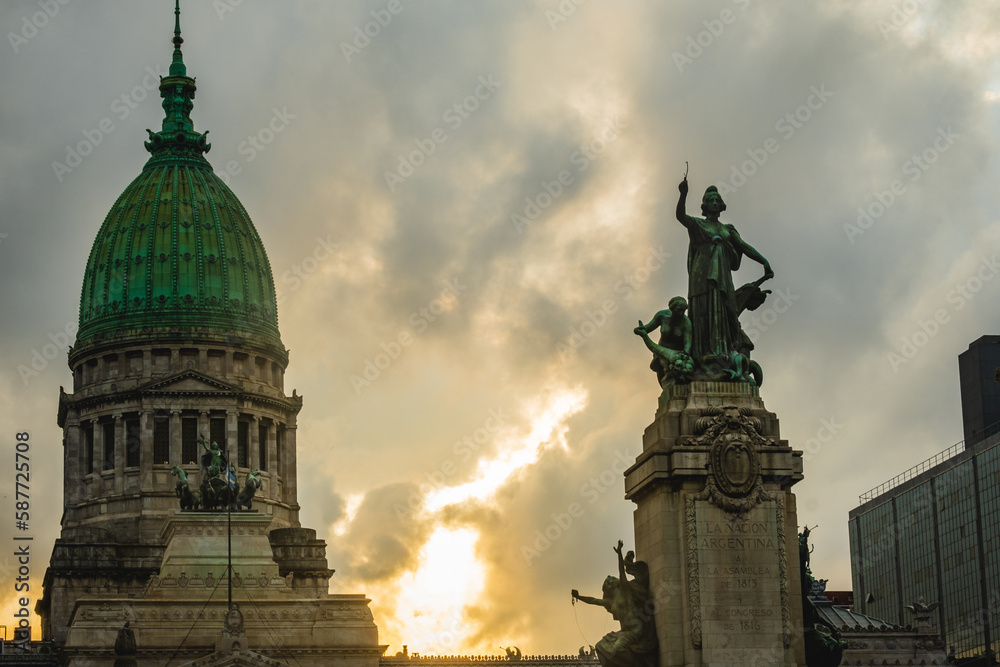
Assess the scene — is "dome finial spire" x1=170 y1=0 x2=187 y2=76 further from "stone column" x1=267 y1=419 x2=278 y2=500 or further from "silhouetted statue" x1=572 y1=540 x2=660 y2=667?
"silhouetted statue" x1=572 y1=540 x2=660 y2=667

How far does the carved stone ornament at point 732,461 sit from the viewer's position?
55875 millimetres

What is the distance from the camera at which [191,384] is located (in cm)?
17338

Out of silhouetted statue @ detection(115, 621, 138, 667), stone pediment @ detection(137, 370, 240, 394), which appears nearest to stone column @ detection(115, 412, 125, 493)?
stone pediment @ detection(137, 370, 240, 394)

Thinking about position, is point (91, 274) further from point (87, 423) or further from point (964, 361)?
point (964, 361)

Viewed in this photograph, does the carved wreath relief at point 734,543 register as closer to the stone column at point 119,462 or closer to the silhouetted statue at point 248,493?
the silhouetted statue at point 248,493

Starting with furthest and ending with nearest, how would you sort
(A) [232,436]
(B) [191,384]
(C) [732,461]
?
(B) [191,384] → (A) [232,436] → (C) [732,461]

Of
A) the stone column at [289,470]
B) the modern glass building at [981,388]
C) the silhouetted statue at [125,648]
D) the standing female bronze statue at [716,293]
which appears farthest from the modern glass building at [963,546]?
the standing female bronze statue at [716,293]

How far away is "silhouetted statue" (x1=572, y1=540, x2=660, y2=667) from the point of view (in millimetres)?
56500

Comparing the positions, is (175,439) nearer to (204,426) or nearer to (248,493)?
(204,426)

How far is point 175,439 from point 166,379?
199 inches

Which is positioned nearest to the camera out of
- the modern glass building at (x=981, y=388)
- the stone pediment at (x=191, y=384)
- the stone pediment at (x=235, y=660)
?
the stone pediment at (x=235, y=660)

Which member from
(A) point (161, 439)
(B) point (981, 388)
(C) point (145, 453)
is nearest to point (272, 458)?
(A) point (161, 439)

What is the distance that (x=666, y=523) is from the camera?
56.2 m

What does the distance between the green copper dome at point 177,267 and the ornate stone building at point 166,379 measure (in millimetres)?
113
